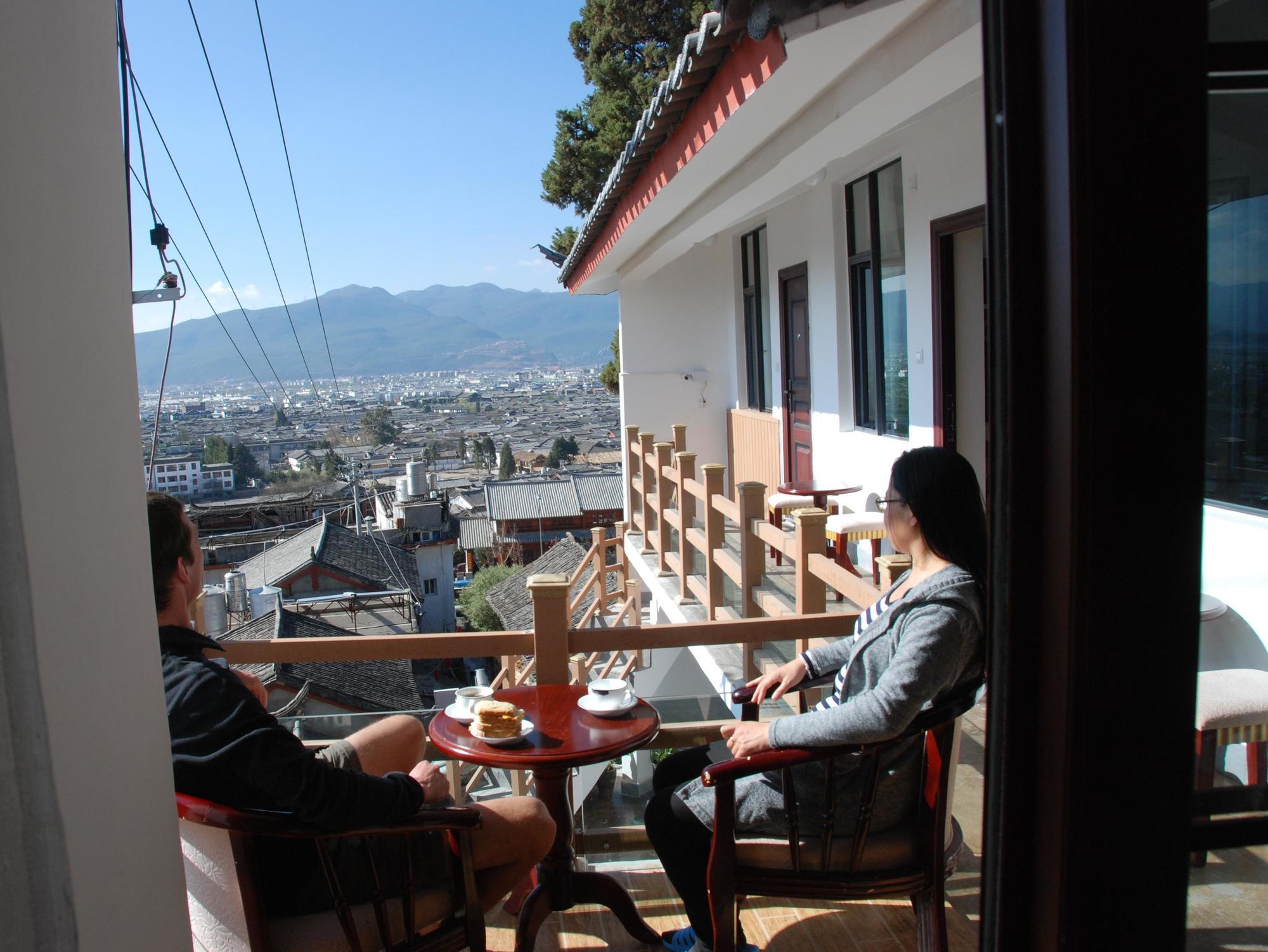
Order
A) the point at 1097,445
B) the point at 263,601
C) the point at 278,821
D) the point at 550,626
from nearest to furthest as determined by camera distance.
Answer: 1. the point at 1097,445
2. the point at 278,821
3. the point at 550,626
4. the point at 263,601

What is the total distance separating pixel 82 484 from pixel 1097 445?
95 cm

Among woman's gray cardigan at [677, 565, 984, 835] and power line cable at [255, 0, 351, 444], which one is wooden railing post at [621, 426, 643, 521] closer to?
power line cable at [255, 0, 351, 444]

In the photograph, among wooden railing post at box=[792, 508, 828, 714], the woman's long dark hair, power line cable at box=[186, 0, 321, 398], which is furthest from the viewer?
power line cable at box=[186, 0, 321, 398]

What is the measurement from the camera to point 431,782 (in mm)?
2014

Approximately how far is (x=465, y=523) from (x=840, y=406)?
2637cm

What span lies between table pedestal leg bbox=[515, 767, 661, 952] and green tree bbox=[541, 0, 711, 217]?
13431 mm

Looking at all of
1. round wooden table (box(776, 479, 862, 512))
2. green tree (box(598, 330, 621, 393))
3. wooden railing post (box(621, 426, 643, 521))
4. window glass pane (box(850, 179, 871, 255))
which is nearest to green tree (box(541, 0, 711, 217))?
green tree (box(598, 330, 621, 393))

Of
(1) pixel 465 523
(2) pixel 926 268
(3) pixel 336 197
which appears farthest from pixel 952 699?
(3) pixel 336 197

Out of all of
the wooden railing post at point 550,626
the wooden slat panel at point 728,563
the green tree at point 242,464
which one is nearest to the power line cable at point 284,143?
the green tree at point 242,464

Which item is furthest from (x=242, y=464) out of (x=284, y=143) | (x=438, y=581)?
(x=438, y=581)

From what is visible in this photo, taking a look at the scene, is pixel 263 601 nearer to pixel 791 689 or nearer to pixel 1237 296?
pixel 791 689

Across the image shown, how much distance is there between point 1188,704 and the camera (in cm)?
70

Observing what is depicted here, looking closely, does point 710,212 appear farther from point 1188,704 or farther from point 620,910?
point 1188,704

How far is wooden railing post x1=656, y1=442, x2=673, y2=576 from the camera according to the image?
25.4 feet
